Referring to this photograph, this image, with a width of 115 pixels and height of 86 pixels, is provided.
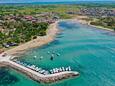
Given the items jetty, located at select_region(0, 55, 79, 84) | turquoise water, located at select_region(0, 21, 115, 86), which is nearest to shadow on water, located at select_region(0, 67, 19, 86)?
turquoise water, located at select_region(0, 21, 115, 86)

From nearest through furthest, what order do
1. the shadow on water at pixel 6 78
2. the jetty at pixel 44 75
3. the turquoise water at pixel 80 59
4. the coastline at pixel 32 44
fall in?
the shadow on water at pixel 6 78 → the jetty at pixel 44 75 → the turquoise water at pixel 80 59 → the coastline at pixel 32 44

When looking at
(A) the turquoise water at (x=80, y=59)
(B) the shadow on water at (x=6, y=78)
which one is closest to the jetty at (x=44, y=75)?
(A) the turquoise water at (x=80, y=59)

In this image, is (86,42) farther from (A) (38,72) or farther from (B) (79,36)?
(A) (38,72)

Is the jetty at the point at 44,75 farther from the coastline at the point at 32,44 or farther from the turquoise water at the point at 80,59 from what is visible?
the coastline at the point at 32,44

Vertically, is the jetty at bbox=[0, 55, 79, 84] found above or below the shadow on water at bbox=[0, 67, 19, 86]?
above

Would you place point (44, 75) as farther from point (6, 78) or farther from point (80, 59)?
point (80, 59)

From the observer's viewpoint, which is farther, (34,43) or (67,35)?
(67,35)

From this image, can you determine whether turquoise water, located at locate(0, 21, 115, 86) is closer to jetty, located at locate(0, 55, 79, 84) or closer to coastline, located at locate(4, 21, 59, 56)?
jetty, located at locate(0, 55, 79, 84)

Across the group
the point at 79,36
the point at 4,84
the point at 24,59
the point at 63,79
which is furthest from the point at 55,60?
the point at 79,36
